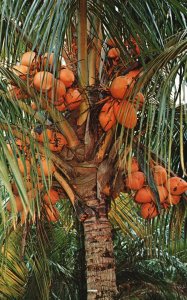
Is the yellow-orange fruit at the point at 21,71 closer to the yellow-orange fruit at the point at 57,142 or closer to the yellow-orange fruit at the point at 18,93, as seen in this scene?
the yellow-orange fruit at the point at 18,93

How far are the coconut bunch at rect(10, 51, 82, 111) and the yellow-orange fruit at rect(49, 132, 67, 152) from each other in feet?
0.42

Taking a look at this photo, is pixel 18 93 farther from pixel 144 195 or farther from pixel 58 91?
pixel 144 195

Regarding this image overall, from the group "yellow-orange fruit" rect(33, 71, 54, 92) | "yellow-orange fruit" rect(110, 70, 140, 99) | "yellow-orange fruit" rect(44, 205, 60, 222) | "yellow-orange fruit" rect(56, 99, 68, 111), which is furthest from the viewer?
"yellow-orange fruit" rect(44, 205, 60, 222)

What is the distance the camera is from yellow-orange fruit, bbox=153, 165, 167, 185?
88.5 inches

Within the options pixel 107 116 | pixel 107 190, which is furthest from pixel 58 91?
pixel 107 190

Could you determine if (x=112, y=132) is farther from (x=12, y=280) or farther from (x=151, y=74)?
(x=12, y=280)

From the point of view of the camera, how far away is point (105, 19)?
214cm

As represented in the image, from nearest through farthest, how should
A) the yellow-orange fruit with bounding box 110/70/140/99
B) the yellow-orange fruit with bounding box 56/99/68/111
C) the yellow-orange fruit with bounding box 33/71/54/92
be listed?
the yellow-orange fruit with bounding box 33/71/54/92 → the yellow-orange fruit with bounding box 110/70/140/99 → the yellow-orange fruit with bounding box 56/99/68/111

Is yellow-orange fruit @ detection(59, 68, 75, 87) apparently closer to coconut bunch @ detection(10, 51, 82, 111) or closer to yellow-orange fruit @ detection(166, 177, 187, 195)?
coconut bunch @ detection(10, 51, 82, 111)

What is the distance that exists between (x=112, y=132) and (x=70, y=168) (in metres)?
0.25

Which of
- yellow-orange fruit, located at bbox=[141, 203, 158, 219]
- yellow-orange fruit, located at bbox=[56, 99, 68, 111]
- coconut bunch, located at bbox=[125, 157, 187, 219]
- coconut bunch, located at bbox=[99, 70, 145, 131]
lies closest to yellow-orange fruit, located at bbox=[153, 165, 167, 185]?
coconut bunch, located at bbox=[125, 157, 187, 219]

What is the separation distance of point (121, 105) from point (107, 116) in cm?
8

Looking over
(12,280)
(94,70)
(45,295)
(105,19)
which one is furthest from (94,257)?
(12,280)

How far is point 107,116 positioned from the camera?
2.16 m
